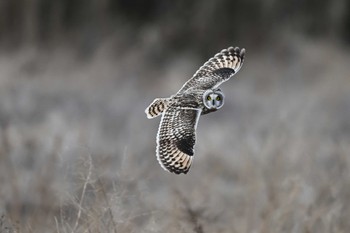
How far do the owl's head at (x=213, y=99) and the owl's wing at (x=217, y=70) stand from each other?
0.09m

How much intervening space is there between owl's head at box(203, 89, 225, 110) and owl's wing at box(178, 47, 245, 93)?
9 centimetres

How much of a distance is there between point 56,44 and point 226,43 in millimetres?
3150

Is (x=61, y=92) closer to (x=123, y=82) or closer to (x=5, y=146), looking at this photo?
(x=123, y=82)

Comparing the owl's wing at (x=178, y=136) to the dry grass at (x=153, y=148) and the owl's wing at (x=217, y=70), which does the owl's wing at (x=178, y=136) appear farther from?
the dry grass at (x=153, y=148)

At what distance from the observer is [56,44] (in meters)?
17.7

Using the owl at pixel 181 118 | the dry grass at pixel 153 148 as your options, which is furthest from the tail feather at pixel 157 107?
the dry grass at pixel 153 148

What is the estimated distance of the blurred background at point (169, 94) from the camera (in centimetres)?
571

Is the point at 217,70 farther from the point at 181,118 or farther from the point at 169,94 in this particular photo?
the point at 169,94

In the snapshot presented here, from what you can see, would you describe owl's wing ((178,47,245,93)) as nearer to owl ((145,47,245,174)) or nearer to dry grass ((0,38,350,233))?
owl ((145,47,245,174))

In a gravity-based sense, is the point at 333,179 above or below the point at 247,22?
below

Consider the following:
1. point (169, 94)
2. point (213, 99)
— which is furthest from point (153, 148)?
point (213, 99)

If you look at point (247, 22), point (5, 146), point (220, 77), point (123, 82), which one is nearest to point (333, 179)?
point (5, 146)

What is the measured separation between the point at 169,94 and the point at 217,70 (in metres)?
10.2

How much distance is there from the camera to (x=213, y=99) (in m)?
2.79
